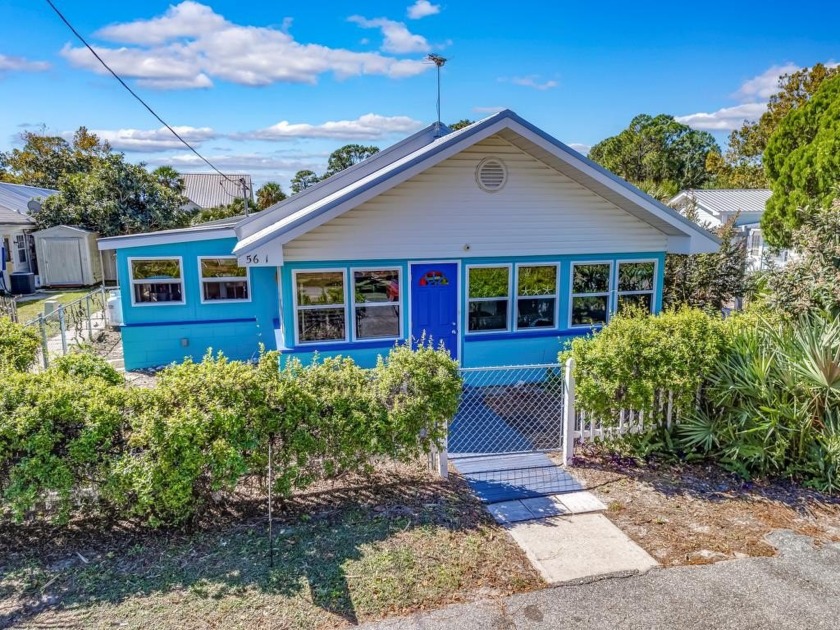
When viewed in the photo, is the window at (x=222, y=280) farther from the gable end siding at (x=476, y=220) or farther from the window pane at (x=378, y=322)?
the window pane at (x=378, y=322)

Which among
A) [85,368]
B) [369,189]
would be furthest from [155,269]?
[85,368]

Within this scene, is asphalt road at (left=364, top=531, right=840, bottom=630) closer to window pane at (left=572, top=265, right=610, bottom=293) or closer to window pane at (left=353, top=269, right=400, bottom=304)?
window pane at (left=353, top=269, right=400, bottom=304)

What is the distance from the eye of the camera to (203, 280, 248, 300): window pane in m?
12.8

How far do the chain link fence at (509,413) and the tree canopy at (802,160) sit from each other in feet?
31.6

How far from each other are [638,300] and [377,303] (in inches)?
231

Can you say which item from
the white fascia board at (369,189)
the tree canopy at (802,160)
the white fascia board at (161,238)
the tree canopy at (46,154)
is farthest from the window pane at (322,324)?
the tree canopy at (46,154)

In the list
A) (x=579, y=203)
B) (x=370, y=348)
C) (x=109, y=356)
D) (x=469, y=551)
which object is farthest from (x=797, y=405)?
(x=109, y=356)

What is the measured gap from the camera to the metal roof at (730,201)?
1130 inches

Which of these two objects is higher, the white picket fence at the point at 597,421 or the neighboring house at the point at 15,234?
the neighboring house at the point at 15,234

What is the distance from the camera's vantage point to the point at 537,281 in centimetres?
1143

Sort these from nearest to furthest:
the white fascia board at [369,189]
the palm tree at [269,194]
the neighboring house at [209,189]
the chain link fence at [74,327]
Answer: the white fascia board at [369,189] < the chain link fence at [74,327] < the palm tree at [269,194] < the neighboring house at [209,189]

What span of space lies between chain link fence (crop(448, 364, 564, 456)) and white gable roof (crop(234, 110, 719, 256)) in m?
3.66

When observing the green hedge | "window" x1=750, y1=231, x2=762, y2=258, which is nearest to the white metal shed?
the green hedge

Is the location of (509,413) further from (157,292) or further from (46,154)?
(46,154)
